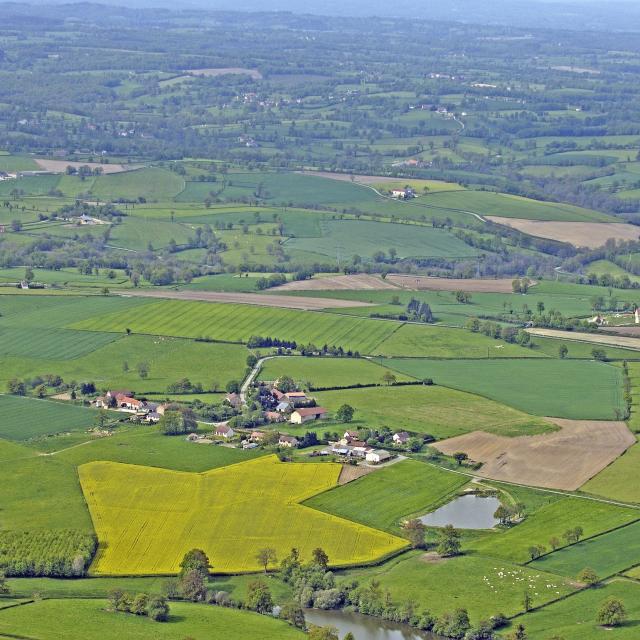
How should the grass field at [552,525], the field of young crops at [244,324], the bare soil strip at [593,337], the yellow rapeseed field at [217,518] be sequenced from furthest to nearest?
the bare soil strip at [593,337] → the field of young crops at [244,324] → the grass field at [552,525] → the yellow rapeseed field at [217,518]

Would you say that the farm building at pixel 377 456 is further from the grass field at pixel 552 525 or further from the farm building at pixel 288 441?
the grass field at pixel 552 525

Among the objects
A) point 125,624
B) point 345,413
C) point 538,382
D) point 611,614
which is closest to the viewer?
point 611,614

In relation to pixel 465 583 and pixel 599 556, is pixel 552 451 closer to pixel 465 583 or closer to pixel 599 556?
pixel 599 556

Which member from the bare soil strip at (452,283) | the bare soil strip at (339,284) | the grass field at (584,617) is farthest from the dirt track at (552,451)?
the bare soil strip at (452,283)

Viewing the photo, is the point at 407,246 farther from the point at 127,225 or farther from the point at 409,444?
the point at 409,444

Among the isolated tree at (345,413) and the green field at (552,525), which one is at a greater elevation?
the green field at (552,525)

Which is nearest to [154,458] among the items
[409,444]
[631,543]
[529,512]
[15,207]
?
[409,444]

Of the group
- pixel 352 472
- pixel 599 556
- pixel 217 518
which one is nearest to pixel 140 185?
pixel 352 472

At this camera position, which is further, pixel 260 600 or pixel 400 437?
pixel 400 437
